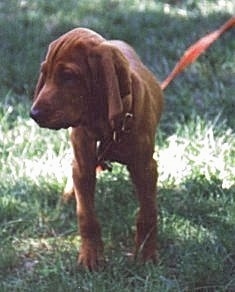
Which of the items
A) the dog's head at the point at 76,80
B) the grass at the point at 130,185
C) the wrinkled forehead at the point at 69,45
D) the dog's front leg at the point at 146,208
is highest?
the wrinkled forehead at the point at 69,45

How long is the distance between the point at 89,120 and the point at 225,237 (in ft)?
2.78

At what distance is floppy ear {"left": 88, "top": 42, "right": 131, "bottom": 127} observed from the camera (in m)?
3.54

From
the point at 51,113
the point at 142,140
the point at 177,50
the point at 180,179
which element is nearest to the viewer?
the point at 51,113

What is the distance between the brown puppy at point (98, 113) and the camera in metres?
3.54

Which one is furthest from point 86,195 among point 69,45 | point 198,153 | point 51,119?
point 198,153

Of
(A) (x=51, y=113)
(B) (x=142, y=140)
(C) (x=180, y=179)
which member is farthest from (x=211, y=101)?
(A) (x=51, y=113)

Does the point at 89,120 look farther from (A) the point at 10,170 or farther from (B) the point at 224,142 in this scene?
(B) the point at 224,142

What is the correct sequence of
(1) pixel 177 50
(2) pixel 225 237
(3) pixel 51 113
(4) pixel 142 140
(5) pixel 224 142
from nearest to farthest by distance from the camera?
(3) pixel 51 113, (4) pixel 142 140, (2) pixel 225 237, (5) pixel 224 142, (1) pixel 177 50

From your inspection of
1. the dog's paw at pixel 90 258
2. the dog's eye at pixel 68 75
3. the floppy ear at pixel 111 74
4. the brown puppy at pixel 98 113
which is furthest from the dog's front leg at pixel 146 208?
the dog's eye at pixel 68 75

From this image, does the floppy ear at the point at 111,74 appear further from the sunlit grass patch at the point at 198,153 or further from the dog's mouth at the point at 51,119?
the sunlit grass patch at the point at 198,153

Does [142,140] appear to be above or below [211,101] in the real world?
above

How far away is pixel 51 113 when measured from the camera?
3508mm

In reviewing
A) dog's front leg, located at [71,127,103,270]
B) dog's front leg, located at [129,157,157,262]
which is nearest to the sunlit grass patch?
dog's front leg, located at [129,157,157,262]

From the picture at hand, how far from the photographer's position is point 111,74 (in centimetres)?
354
